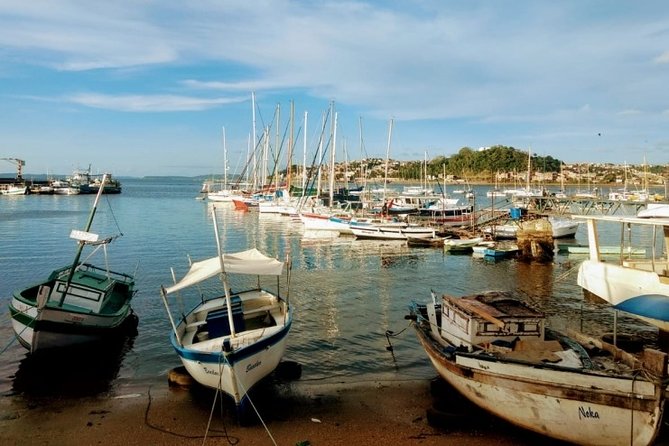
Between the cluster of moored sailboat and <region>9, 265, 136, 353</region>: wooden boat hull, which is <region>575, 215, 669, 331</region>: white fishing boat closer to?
the cluster of moored sailboat

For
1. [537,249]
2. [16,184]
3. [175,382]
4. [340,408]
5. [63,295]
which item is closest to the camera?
[340,408]

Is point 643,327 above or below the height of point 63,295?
below

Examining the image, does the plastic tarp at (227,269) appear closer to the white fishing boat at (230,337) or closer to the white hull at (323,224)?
the white fishing boat at (230,337)

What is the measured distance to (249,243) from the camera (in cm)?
4888

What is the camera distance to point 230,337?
12.7 m

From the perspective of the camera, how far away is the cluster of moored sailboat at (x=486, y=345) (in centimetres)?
944

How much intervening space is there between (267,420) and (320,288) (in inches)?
630

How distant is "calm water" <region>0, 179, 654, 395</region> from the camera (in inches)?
622

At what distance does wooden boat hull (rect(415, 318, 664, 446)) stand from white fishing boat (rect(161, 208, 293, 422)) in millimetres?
4793

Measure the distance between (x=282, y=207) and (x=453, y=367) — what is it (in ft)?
211

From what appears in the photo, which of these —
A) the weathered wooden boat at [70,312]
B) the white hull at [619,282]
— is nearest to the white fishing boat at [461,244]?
the white hull at [619,282]

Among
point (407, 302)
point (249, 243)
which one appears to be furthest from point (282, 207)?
point (407, 302)

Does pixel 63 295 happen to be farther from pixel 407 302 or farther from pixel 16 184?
pixel 16 184

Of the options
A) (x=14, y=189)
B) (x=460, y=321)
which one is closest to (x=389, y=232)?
(x=460, y=321)
